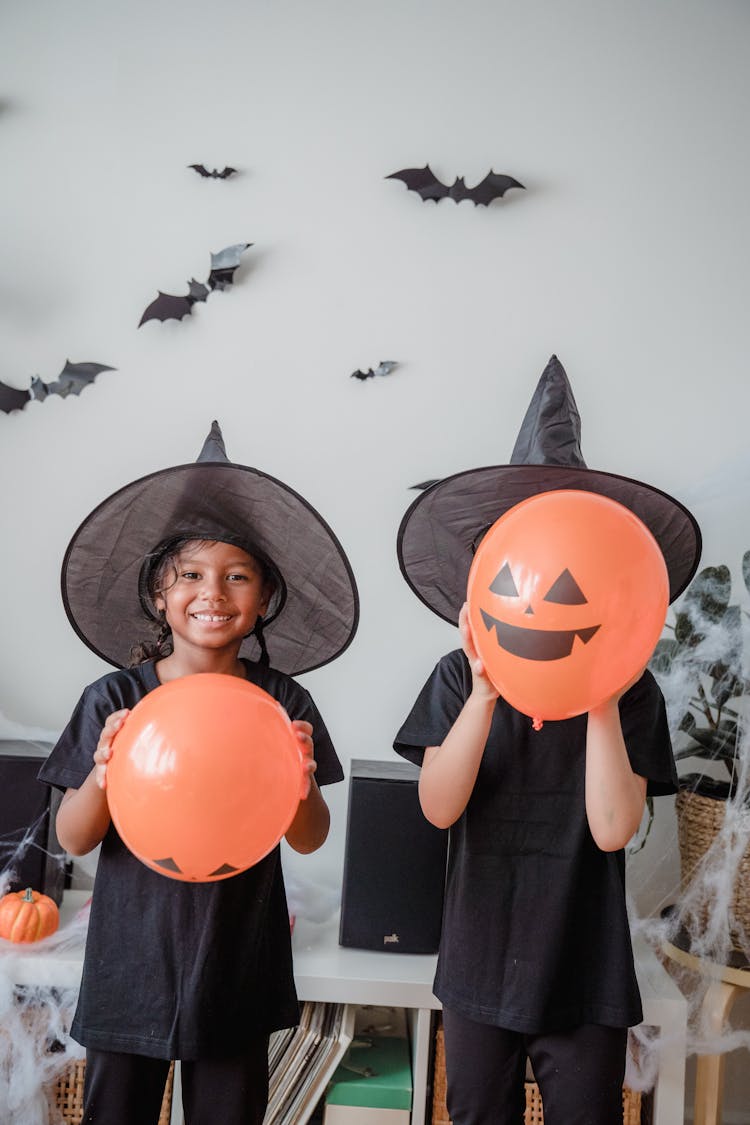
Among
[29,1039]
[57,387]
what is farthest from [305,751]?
[57,387]

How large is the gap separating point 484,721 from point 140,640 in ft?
1.80

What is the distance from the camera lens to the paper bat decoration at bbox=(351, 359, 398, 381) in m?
2.11

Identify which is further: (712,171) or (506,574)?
(712,171)

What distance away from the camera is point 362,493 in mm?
2119

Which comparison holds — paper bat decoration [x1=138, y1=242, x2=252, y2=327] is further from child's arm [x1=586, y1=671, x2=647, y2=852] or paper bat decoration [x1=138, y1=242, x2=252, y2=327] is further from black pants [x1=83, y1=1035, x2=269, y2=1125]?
black pants [x1=83, y1=1035, x2=269, y2=1125]

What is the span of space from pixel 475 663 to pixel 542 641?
0.18 m

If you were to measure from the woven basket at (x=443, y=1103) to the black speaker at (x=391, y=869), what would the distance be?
17 centimetres

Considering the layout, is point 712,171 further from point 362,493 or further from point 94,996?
point 94,996

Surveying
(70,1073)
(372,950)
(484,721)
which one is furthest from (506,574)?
(70,1073)

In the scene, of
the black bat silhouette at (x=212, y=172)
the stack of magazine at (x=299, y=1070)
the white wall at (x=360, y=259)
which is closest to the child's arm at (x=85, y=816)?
the stack of magazine at (x=299, y=1070)

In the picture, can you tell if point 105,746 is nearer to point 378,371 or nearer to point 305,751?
point 305,751

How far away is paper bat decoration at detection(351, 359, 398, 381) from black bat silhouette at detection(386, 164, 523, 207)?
1.21 ft

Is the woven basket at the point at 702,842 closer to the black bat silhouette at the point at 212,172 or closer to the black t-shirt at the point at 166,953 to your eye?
the black t-shirt at the point at 166,953

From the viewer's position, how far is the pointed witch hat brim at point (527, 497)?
128cm
